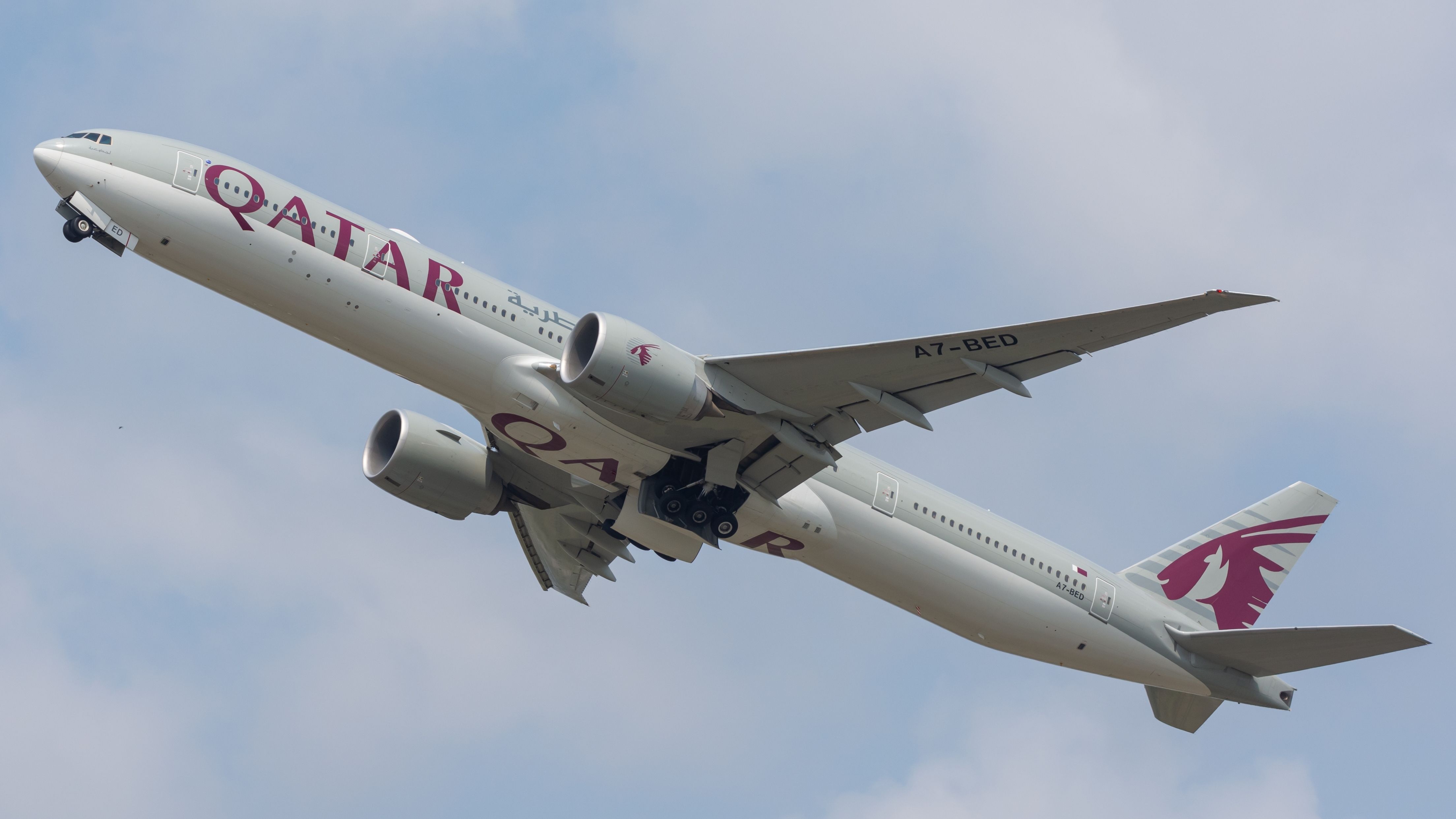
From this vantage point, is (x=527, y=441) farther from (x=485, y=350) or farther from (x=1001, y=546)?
(x=1001, y=546)

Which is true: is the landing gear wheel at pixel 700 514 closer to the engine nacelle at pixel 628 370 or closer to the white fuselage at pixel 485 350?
the white fuselage at pixel 485 350

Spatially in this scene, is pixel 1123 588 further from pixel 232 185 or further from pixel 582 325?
pixel 232 185

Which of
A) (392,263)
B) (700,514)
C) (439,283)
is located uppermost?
(392,263)

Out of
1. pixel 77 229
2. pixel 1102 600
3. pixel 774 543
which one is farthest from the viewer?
pixel 1102 600

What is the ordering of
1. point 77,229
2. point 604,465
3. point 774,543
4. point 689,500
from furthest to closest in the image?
point 774,543
point 689,500
point 604,465
point 77,229

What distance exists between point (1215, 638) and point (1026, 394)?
31.5 ft

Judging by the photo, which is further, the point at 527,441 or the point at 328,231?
the point at 527,441

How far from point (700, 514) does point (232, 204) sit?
10.1m

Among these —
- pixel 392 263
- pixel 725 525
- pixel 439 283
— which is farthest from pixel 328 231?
pixel 725 525

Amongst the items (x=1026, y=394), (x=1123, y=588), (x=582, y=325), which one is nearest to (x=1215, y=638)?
(x=1123, y=588)

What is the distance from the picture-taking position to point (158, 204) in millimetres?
23203

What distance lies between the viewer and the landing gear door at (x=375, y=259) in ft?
79.0

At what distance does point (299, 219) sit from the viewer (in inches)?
939

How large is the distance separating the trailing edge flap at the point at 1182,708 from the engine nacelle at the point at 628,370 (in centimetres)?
1452
